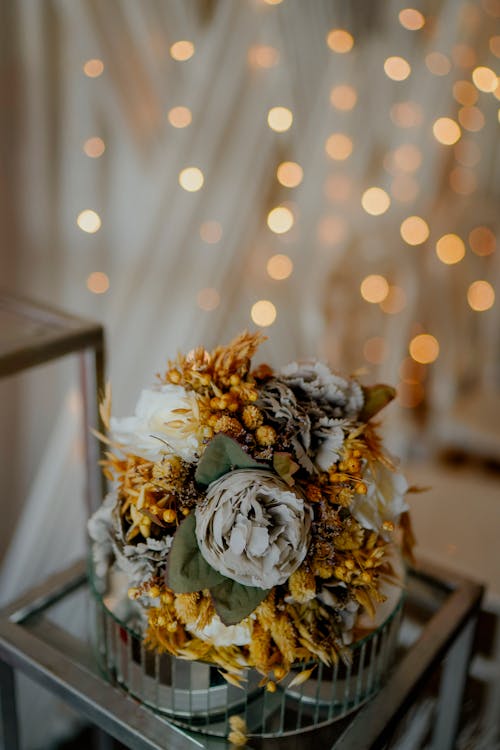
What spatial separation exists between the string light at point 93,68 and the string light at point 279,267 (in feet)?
1.80

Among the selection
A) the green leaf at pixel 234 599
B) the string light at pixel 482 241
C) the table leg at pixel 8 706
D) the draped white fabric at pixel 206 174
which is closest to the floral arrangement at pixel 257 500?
the green leaf at pixel 234 599

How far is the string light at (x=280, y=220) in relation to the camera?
5.47ft

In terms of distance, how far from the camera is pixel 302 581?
60 centimetres

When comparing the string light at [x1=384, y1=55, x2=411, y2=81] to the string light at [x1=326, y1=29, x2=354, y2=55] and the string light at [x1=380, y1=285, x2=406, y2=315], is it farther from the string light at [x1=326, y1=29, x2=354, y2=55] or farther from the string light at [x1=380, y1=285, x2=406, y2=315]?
the string light at [x1=380, y1=285, x2=406, y2=315]

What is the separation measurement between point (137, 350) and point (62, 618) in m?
0.80

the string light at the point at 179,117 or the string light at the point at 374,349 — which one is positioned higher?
the string light at the point at 179,117

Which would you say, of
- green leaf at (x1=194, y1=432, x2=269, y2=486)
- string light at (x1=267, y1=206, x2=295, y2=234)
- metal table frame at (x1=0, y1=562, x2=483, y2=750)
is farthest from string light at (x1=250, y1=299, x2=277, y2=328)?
green leaf at (x1=194, y1=432, x2=269, y2=486)

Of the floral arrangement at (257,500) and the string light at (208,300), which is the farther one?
the string light at (208,300)

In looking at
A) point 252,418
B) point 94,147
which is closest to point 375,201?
point 94,147

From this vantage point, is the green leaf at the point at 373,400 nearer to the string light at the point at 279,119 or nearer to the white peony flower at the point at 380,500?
the white peony flower at the point at 380,500

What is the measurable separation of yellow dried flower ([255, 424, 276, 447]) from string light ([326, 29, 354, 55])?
130 centimetres

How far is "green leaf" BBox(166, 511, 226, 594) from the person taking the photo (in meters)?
0.58

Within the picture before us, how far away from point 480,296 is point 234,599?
1821 mm

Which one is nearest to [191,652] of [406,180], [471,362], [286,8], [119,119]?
[119,119]
